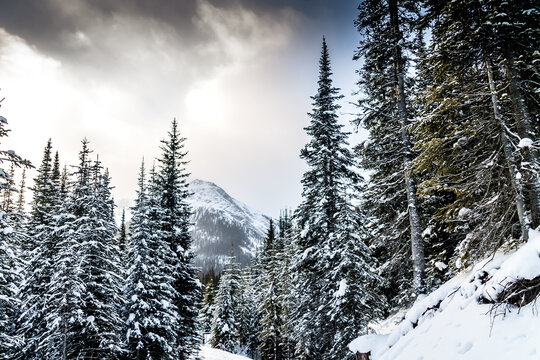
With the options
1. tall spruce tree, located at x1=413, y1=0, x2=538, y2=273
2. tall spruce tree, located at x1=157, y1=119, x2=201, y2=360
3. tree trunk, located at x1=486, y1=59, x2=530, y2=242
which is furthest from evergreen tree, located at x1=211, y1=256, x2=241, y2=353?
tree trunk, located at x1=486, y1=59, x2=530, y2=242

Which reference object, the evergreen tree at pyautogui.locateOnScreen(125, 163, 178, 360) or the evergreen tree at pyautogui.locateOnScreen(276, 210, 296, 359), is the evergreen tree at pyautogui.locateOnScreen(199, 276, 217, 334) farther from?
the evergreen tree at pyautogui.locateOnScreen(125, 163, 178, 360)

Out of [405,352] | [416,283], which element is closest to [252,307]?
[416,283]

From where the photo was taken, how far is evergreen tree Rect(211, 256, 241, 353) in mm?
43719

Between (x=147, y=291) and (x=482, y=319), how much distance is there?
18.4m

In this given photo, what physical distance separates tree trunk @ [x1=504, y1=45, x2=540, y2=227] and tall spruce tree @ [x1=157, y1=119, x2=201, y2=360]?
66.2 feet

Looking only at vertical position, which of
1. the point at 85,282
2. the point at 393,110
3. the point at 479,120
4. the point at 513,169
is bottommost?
the point at 85,282

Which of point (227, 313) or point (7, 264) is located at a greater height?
point (7, 264)

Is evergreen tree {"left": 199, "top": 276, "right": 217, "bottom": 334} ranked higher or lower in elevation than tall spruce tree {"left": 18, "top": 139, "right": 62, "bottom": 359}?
lower

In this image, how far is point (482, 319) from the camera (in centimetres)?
575

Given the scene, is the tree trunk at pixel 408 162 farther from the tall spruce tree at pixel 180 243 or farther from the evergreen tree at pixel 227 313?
the evergreen tree at pixel 227 313

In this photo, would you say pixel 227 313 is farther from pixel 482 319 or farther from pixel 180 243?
pixel 482 319

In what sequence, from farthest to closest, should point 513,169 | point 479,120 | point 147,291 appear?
point 147,291 < point 479,120 < point 513,169

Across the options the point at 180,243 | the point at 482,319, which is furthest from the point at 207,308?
the point at 482,319

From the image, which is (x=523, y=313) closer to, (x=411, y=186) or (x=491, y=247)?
(x=491, y=247)
